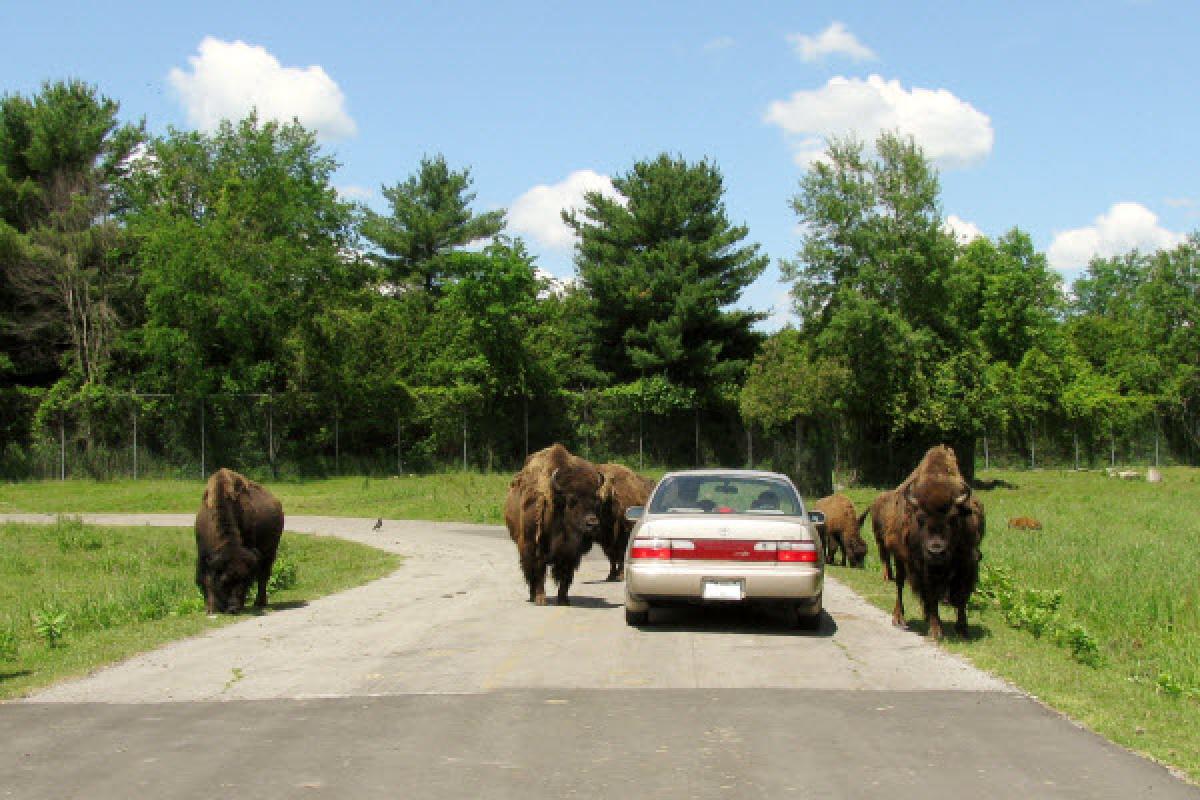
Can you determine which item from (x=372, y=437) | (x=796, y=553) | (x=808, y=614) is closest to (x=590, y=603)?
(x=808, y=614)

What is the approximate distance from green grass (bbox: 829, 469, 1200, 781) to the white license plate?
2.18 metres

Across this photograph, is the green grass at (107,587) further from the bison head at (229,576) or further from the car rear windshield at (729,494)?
the car rear windshield at (729,494)

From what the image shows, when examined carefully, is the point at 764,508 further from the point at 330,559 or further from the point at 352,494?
the point at 352,494

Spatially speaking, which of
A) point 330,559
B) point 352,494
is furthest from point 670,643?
point 352,494

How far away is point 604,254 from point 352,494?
1803 centimetres

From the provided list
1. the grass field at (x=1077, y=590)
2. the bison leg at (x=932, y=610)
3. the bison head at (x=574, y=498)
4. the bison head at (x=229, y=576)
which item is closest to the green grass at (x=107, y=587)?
the bison head at (x=229, y=576)

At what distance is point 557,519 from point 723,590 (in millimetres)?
3199

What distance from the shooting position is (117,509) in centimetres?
3669

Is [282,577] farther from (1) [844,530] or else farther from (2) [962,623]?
(2) [962,623]

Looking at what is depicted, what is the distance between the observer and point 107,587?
61.1 ft

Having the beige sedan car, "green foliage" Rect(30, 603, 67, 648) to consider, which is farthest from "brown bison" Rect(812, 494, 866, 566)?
"green foliage" Rect(30, 603, 67, 648)

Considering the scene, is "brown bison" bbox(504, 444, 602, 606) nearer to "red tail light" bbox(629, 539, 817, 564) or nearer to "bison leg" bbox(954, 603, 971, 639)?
"red tail light" bbox(629, 539, 817, 564)

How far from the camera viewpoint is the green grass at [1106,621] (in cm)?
813

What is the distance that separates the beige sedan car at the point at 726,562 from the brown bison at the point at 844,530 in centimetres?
871
